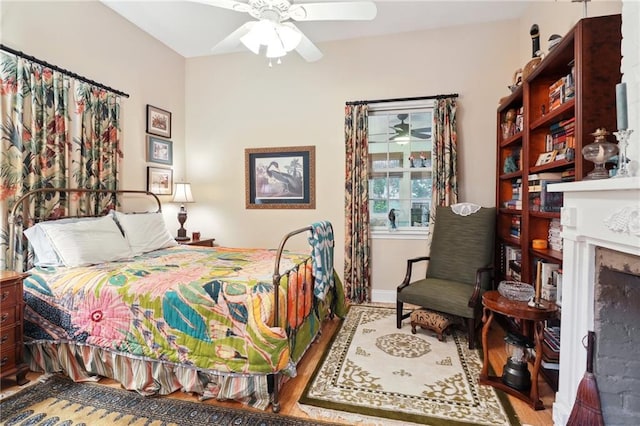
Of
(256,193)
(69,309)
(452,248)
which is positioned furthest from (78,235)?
(452,248)

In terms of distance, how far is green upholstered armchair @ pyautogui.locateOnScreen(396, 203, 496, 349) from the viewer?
2559mm

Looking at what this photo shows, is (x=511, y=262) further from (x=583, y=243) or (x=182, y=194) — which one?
(x=182, y=194)

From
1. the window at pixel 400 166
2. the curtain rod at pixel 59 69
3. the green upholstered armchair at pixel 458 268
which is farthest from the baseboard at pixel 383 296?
the curtain rod at pixel 59 69

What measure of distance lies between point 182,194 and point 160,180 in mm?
309

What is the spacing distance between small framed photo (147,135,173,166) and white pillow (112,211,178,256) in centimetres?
88

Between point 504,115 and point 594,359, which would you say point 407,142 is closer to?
point 504,115

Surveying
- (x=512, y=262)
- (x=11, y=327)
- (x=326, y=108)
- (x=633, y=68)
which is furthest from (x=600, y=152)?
(x=11, y=327)

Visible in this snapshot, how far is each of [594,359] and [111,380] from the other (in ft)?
9.23

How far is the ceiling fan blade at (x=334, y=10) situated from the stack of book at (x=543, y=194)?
1.71 metres

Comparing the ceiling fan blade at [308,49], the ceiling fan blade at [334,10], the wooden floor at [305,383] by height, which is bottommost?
the wooden floor at [305,383]

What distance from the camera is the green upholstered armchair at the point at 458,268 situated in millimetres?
2559

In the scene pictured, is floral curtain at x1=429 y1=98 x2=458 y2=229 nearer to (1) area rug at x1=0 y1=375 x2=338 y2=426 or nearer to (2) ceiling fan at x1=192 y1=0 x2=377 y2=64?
(2) ceiling fan at x1=192 y1=0 x2=377 y2=64

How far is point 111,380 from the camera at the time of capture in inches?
81.9

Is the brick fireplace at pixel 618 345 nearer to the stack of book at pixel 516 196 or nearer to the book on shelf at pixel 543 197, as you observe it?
the book on shelf at pixel 543 197
